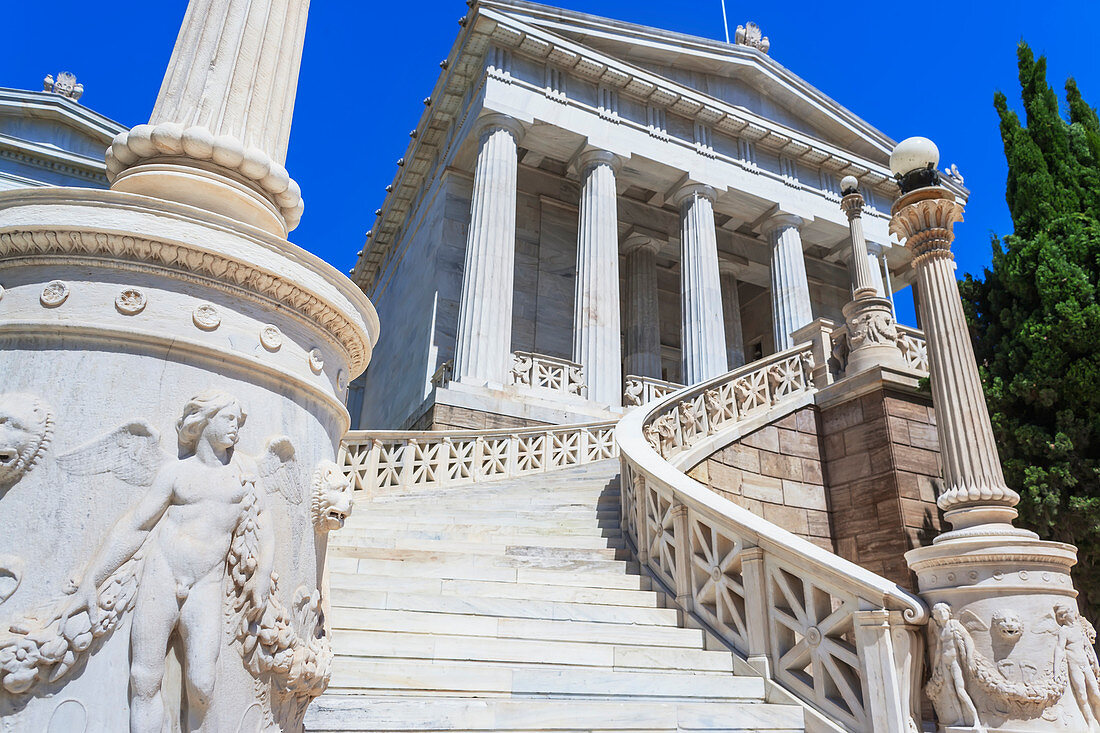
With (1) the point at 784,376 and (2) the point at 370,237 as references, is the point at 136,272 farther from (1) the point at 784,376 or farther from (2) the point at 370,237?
(2) the point at 370,237

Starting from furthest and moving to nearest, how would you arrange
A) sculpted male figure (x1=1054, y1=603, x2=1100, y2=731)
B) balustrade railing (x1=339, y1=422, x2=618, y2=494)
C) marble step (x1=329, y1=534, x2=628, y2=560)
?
balustrade railing (x1=339, y1=422, x2=618, y2=494) < marble step (x1=329, y1=534, x2=628, y2=560) < sculpted male figure (x1=1054, y1=603, x2=1100, y2=731)

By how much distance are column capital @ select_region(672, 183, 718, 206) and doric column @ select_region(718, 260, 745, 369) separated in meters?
4.53

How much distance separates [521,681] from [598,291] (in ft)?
52.5

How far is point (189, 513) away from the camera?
2344 mm

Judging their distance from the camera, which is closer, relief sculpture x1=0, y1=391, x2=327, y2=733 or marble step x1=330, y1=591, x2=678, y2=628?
relief sculpture x1=0, y1=391, x2=327, y2=733

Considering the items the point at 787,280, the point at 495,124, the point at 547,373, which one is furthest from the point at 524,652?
the point at 787,280

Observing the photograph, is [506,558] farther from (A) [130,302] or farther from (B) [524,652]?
(A) [130,302]

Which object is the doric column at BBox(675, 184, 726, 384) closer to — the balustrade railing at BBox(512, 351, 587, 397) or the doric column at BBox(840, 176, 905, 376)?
the balustrade railing at BBox(512, 351, 587, 397)

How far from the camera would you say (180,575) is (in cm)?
227

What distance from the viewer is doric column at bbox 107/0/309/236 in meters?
3.23

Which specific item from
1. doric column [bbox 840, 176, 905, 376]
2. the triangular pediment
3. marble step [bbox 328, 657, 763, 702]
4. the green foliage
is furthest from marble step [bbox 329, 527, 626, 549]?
the triangular pediment

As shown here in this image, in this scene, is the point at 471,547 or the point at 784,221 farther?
the point at 784,221

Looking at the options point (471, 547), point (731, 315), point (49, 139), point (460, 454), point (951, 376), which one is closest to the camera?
point (951, 376)

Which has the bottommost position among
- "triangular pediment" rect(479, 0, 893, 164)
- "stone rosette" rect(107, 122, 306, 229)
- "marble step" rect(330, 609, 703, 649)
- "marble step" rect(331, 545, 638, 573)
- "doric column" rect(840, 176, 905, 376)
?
"marble step" rect(330, 609, 703, 649)
